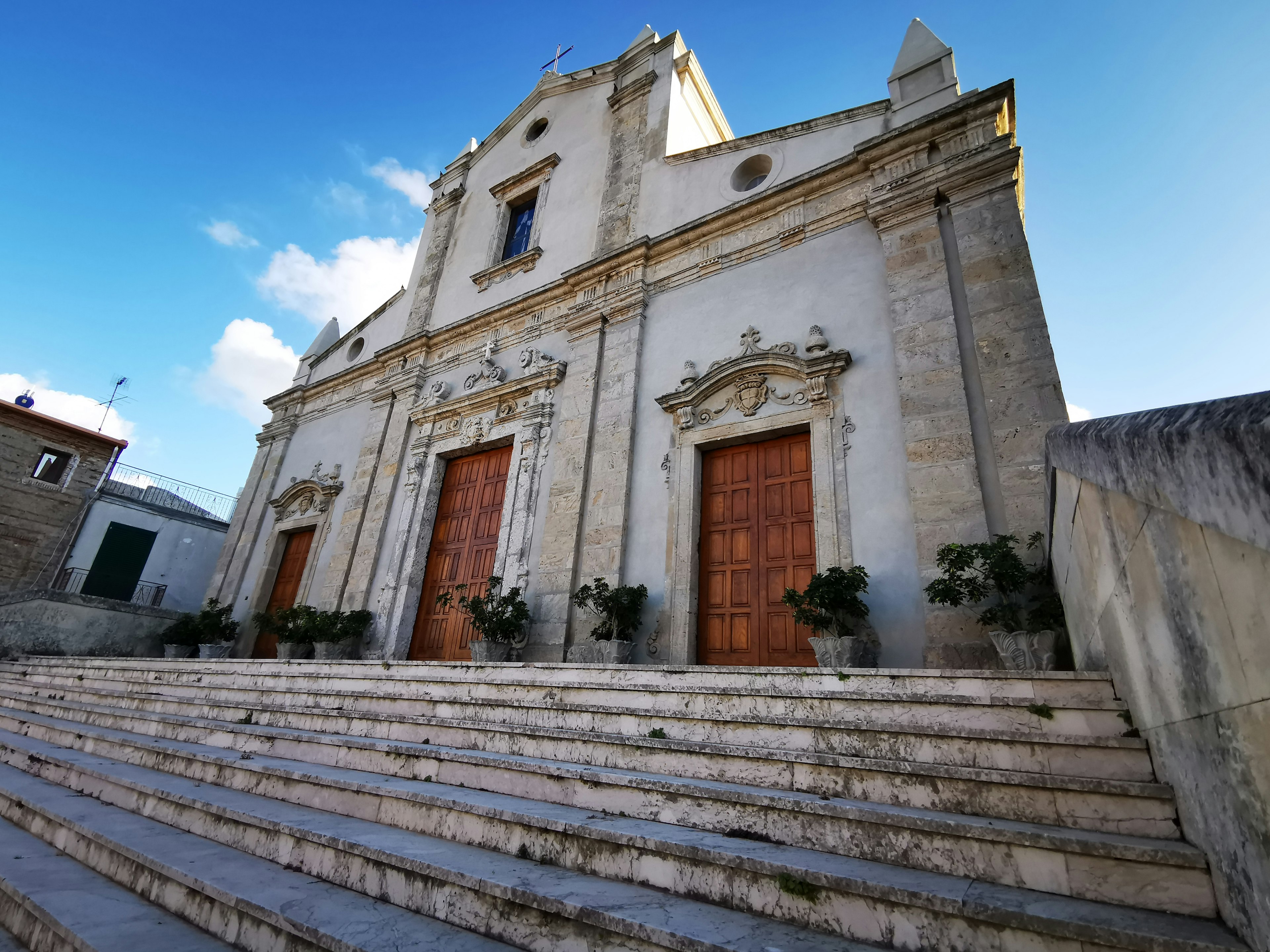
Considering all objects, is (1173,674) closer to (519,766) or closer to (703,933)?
(703,933)

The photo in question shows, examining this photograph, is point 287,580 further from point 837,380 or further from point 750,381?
point 837,380

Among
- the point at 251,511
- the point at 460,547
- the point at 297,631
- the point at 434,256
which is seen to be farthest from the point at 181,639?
the point at 434,256

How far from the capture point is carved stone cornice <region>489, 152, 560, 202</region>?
11.3 meters

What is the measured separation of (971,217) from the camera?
5969 millimetres

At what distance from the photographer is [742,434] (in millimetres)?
6668

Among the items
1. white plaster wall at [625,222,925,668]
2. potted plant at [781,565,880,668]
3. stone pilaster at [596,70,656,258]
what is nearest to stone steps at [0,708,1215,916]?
potted plant at [781,565,880,668]

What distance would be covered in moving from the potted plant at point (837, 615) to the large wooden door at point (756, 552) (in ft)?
2.05

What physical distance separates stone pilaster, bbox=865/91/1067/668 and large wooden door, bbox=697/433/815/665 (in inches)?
46.8

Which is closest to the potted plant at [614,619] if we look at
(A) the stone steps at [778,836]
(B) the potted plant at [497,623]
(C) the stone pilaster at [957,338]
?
(B) the potted plant at [497,623]

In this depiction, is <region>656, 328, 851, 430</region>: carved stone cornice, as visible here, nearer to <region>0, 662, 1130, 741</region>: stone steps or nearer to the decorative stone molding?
the decorative stone molding

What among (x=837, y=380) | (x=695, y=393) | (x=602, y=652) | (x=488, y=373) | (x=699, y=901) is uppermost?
(x=488, y=373)

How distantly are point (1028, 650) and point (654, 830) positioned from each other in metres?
3.09

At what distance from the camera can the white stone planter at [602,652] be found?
6.02 m

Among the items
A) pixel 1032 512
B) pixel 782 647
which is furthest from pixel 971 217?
pixel 782 647
